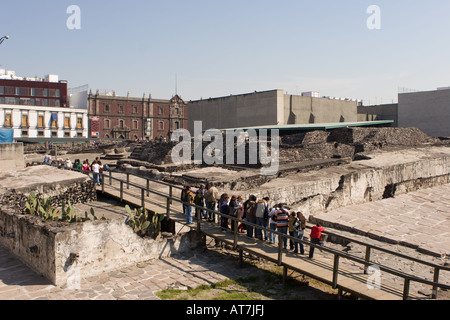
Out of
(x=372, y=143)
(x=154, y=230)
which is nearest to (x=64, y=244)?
(x=154, y=230)

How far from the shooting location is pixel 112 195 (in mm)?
11211

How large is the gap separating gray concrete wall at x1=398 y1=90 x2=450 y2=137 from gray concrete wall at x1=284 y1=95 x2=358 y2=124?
4840mm

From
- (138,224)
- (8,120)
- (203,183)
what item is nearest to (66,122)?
(8,120)

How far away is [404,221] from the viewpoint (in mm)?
12438

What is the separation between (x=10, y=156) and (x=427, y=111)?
36.8m

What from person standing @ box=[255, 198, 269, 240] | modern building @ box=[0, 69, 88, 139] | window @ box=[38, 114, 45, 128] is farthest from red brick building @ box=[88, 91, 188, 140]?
person standing @ box=[255, 198, 269, 240]

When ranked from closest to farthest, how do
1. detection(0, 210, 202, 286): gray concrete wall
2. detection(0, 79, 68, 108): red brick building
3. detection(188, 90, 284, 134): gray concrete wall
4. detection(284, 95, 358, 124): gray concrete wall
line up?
detection(0, 210, 202, 286): gray concrete wall
detection(188, 90, 284, 134): gray concrete wall
detection(284, 95, 358, 124): gray concrete wall
detection(0, 79, 68, 108): red brick building

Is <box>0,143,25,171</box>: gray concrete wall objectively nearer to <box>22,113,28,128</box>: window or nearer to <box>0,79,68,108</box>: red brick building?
<box>22,113,28,128</box>: window

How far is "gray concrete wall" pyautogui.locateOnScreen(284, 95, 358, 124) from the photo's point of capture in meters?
34.8

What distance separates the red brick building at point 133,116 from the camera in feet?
216

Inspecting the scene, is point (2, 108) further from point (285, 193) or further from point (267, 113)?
point (285, 193)

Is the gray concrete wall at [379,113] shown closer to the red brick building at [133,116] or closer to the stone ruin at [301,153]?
the stone ruin at [301,153]

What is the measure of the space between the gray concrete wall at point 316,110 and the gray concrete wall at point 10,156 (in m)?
23.5

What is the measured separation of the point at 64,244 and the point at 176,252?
2466 mm
